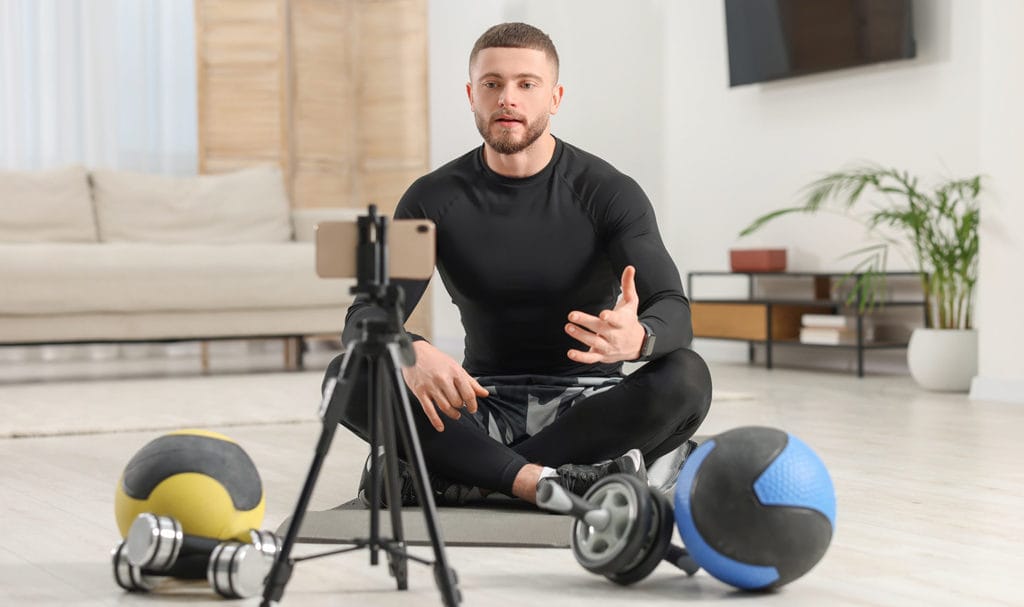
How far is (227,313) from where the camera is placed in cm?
605

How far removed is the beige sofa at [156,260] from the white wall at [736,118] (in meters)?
1.56

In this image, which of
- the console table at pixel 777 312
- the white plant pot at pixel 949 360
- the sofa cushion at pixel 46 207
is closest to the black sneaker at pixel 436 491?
the white plant pot at pixel 949 360

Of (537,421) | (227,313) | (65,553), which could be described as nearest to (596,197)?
(537,421)

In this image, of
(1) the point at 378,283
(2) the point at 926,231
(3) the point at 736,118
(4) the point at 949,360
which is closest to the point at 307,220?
(3) the point at 736,118

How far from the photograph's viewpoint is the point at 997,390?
4777 millimetres

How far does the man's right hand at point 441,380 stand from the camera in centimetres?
213

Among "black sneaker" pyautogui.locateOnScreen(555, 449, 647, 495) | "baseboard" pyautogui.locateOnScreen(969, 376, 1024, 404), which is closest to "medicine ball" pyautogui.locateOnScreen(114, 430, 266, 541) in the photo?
"black sneaker" pyautogui.locateOnScreen(555, 449, 647, 495)

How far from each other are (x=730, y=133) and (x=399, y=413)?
5343 millimetres

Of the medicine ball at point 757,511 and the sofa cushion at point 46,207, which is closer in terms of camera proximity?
the medicine ball at point 757,511

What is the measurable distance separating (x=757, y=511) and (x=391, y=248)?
59 cm

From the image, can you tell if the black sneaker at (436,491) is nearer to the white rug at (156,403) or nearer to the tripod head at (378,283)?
the tripod head at (378,283)

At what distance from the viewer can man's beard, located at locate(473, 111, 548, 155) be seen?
7.90ft

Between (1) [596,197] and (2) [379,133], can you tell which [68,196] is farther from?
(1) [596,197]

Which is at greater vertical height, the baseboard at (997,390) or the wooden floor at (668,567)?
the wooden floor at (668,567)
